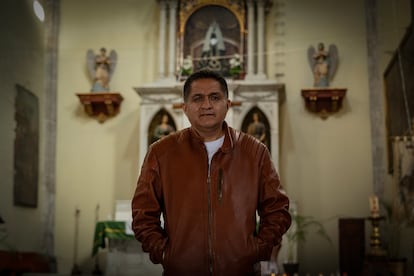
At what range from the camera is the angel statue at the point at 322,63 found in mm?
9227

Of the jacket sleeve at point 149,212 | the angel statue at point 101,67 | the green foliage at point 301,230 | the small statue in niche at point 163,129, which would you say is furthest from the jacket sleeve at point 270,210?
the angel statue at point 101,67

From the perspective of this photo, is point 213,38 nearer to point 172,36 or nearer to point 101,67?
point 172,36

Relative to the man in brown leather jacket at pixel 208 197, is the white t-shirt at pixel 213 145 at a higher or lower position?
higher

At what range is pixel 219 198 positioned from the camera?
2084mm

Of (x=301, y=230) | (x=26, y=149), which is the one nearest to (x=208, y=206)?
(x=26, y=149)

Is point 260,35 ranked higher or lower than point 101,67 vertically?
higher

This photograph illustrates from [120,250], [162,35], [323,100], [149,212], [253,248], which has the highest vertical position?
[162,35]

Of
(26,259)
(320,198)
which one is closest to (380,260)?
(320,198)

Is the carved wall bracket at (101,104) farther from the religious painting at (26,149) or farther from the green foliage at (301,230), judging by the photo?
the green foliage at (301,230)

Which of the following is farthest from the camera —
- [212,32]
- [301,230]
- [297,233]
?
[212,32]

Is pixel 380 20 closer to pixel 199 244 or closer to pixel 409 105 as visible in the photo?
pixel 409 105

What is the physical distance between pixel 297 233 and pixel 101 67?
407cm

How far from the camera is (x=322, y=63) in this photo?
9.24 m

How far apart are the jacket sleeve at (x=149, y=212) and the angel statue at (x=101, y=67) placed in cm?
765
